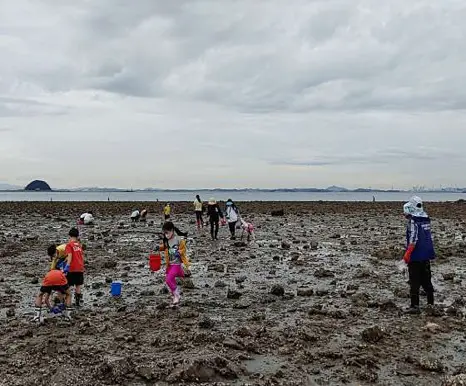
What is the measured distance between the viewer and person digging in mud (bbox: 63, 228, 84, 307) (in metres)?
11.7

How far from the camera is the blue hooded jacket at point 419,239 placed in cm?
1095

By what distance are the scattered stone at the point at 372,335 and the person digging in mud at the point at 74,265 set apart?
608 centimetres

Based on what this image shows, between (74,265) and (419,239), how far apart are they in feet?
23.8

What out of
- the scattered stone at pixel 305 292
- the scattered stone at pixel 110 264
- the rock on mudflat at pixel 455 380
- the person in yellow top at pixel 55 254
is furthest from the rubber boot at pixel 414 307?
the scattered stone at pixel 110 264

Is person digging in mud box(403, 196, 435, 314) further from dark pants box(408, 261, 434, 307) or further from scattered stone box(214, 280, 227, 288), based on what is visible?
scattered stone box(214, 280, 227, 288)

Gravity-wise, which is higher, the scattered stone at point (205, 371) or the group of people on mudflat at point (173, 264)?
the group of people on mudflat at point (173, 264)

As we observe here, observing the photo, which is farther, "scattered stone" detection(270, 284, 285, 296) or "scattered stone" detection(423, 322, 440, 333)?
"scattered stone" detection(270, 284, 285, 296)

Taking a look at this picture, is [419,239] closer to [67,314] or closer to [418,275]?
[418,275]

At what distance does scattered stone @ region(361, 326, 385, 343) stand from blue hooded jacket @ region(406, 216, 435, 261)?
2.61 meters

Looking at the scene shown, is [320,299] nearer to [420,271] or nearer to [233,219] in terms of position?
[420,271]

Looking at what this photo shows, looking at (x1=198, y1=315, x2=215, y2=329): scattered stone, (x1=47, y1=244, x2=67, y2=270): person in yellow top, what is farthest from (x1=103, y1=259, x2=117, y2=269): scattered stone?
(x1=198, y1=315, x2=215, y2=329): scattered stone

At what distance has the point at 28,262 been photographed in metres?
18.4

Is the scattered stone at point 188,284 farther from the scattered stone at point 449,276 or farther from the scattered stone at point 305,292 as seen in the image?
the scattered stone at point 449,276

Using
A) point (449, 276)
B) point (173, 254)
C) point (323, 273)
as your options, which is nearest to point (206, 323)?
point (173, 254)
